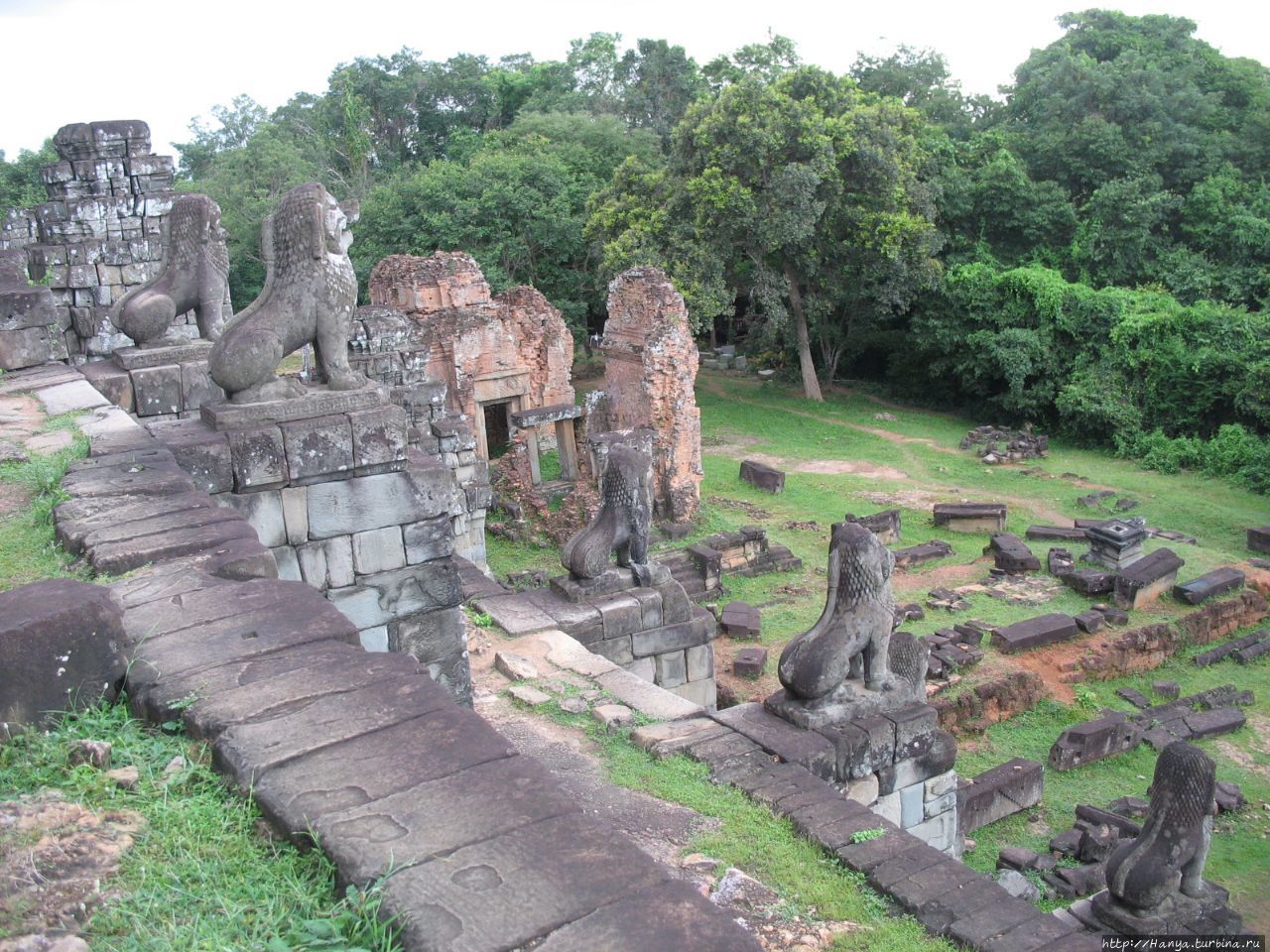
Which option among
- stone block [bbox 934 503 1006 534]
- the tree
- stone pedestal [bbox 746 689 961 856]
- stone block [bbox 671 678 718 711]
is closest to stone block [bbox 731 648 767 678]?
stone block [bbox 671 678 718 711]

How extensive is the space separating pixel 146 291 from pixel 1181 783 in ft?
27.9

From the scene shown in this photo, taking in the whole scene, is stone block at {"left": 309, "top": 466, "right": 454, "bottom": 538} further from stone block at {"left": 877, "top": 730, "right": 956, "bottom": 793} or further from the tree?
the tree

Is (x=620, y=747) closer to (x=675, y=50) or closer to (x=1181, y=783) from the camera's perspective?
(x=1181, y=783)

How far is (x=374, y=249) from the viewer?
26797mm

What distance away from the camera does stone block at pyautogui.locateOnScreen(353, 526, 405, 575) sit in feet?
19.8

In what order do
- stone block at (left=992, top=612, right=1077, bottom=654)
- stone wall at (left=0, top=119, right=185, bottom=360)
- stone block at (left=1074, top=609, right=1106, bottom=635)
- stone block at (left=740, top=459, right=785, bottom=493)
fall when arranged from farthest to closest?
stone block at (left=740, top=459, right=785, bottom=493) → stone block at (left=1074, top=609, right=1106, bottom=635) → stone block at (left=992, top=612, right=1077, bottom=654) → stone wall at (left=0, top=119, right=185, bottom=360)

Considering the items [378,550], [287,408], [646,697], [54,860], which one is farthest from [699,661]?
[54,860]

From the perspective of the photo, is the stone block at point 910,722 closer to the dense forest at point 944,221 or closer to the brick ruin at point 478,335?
the brick ruin at point 478,335

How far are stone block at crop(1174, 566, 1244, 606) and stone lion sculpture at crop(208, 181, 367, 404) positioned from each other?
1167 cm

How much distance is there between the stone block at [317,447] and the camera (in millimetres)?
5734

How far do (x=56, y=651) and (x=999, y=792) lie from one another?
806 cm

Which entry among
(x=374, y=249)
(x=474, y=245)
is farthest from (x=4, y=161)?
(x=474, y=245)

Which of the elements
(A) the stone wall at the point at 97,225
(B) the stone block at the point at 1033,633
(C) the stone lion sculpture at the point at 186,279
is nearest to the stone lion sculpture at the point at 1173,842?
(B) the stone block at the point at 1033,633

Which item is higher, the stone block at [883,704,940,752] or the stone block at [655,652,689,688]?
the stone block at [883,704,940,752]
